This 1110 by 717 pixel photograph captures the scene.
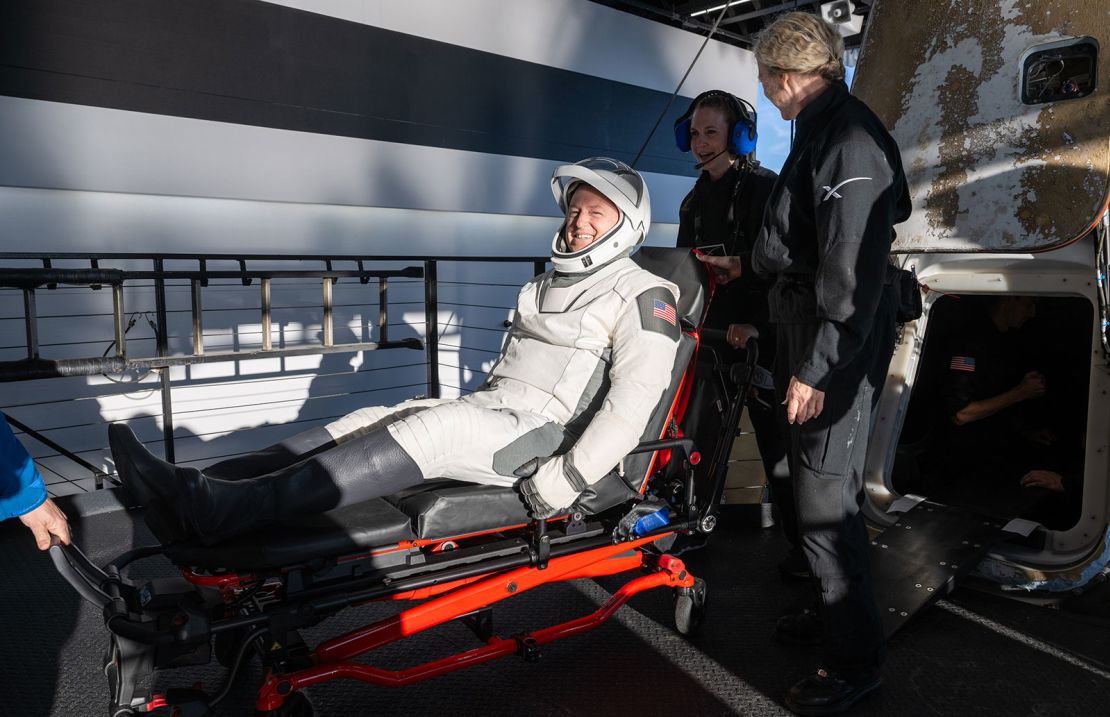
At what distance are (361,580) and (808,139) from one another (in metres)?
1.66

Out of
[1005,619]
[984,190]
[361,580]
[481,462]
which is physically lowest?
[1005,619]

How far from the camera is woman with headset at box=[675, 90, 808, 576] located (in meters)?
2.84

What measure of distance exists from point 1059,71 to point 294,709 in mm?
3108

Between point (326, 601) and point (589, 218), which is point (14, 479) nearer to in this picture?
point (326, 601)

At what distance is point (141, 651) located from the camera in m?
1.58

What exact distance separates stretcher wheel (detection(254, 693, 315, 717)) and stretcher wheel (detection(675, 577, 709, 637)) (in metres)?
1.17

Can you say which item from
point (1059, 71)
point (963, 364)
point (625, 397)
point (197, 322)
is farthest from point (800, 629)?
point (197, 322)

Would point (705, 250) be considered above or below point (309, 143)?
below

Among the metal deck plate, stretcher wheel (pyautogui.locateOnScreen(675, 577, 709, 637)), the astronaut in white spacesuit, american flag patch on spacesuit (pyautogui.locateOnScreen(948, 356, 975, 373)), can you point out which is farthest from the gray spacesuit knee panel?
american flag patch on spacesuit (pyautogui.locateOnScreen(948, 356, 975, 373))

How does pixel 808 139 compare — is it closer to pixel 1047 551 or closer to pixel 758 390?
pixel 758 390

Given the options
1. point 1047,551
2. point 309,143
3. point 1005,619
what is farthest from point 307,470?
point 309,143

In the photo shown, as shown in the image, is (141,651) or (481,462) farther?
(481,462)

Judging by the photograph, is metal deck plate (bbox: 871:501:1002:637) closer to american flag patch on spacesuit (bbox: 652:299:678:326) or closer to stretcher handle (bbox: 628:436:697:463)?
stretcher handle (bbox: 628:436:697:463)

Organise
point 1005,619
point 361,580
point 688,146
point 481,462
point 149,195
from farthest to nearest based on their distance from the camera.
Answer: point 149,195
point 688,146
point 1005,619
point 481,462
point 361,580
